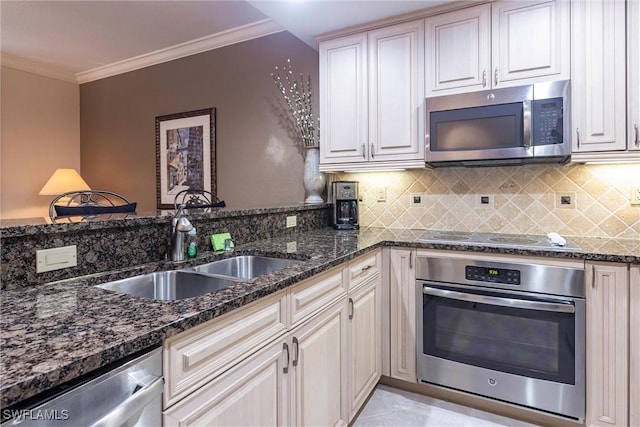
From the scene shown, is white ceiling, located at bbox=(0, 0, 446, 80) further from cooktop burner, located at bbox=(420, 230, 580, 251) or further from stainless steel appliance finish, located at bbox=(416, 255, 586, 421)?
stainless steel appliance finish, located at bbox=(416, 255, 586, 421)

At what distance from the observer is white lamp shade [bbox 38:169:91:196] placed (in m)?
4.00

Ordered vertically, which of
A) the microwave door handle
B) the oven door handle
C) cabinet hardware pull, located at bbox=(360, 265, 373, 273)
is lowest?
the oven door handle

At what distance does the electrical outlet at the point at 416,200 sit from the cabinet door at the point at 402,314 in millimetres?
620

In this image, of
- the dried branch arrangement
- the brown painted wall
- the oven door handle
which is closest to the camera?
the oven door handle

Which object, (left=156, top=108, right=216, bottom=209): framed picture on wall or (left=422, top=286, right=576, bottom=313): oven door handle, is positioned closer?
(left=422, top=286, right=576, bottom=313): oven door handle

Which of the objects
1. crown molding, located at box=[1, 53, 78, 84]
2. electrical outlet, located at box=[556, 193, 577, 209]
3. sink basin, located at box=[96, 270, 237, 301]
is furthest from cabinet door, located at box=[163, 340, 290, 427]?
crown molding, located at box=[1, 53, 78, 84]

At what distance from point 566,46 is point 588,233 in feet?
3.47

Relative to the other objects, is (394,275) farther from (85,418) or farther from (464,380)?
(85,418)

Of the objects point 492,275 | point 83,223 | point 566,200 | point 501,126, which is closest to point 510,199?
point 566,200

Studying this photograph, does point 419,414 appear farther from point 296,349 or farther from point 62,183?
point 62,183

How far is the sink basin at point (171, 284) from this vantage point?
1300 millimetres

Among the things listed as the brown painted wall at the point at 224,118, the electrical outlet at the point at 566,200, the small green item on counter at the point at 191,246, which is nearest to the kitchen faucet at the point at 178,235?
the small green item on counter at the point at 191,246

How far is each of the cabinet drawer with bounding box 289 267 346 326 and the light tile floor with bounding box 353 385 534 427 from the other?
2.61 ft

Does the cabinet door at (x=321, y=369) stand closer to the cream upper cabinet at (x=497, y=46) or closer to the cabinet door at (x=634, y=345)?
the cabinet door at (x=634, y=345)
